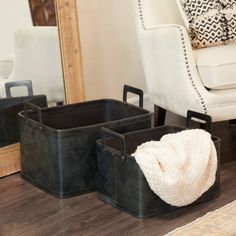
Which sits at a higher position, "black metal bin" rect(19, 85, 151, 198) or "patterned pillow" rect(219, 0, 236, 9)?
"patterned pillow" rect(219, 0, 236, 9)

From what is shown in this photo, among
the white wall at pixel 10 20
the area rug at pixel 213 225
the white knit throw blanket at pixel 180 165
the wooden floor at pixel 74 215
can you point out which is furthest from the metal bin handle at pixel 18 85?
the area rug at pixel 213 225

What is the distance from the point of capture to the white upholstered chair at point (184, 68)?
81.1 inches

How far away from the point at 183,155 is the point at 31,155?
627 mm

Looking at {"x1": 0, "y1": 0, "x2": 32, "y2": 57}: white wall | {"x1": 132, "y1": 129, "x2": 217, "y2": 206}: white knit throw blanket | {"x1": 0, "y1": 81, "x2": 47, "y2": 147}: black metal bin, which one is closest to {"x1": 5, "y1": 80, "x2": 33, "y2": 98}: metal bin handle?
{"x1": 0, "y1": 81, "x2": 47, "y2": 147}: black metal bin

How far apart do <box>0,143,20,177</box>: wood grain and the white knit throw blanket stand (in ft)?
2.04

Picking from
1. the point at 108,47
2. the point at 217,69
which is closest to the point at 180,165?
the point at 217,69

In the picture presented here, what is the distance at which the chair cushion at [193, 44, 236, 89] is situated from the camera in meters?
2.03

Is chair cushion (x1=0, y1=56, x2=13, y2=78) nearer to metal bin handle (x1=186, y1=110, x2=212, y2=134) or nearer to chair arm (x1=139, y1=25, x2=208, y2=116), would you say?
chair arm (x1=139, y1=25, x2=208, y2=116)

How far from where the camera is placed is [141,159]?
5.30 feet

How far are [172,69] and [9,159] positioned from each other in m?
0.79

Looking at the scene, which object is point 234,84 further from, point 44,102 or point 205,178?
point 44,102

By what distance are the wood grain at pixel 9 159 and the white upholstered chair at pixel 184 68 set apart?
0.71 meters

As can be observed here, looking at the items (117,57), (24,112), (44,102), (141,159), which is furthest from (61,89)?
(141,159)

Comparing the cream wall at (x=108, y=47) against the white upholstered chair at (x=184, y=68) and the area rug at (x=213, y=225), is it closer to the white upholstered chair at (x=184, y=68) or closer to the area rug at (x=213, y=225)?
the white upholstered chair at (x=184, y=68)
